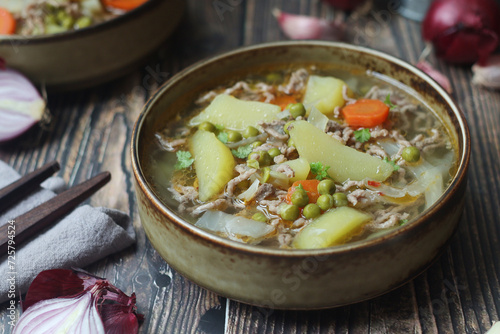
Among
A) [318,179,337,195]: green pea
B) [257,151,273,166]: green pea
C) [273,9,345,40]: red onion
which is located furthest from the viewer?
[273,9,345,40]: red onion

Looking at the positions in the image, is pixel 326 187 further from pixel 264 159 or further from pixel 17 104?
pixel 17 104

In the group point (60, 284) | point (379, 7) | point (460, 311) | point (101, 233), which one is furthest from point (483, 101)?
point (60, 284)

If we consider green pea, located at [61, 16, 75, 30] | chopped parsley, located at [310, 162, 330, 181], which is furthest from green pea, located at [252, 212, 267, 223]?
green pea, located at [61, 16, 75, 30]

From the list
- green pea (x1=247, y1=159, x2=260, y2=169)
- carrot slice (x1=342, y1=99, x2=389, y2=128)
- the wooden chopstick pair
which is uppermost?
carrot slice (x1=342, y1=99, x2=389, y2=128)

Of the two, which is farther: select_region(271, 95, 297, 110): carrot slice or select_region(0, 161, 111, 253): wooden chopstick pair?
select_region(271, 95, 297, 110): carrot slice

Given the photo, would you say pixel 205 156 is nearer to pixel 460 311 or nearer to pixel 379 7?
pixel 460 311

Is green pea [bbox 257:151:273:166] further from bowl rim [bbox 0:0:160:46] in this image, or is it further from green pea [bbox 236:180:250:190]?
bowl rim [bbox 0:0:160:46]
